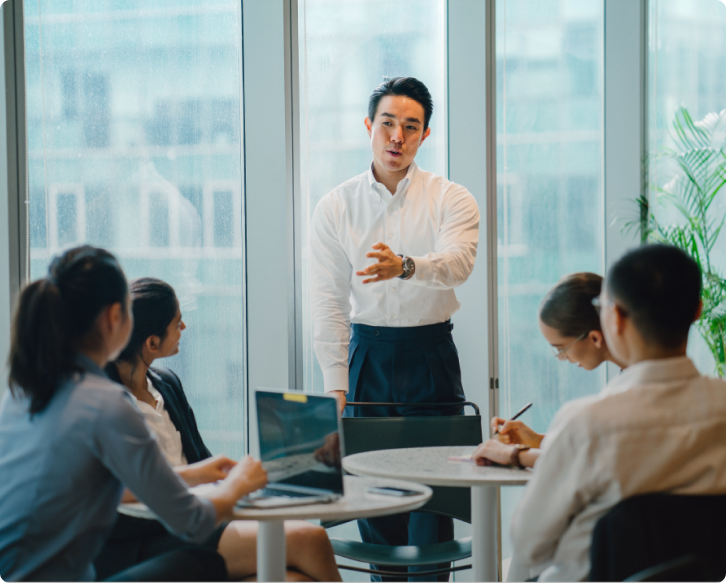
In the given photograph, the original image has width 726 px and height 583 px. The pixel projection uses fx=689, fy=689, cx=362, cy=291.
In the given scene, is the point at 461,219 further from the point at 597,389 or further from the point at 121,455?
the point at 121,455

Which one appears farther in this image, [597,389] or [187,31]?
[597,389]

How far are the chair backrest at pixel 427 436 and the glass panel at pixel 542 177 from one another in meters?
1.11

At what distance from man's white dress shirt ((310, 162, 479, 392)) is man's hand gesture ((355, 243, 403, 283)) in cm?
31

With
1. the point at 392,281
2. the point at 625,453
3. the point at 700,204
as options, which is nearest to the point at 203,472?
the point at 625,453

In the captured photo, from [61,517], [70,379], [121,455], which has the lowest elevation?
[61,517]

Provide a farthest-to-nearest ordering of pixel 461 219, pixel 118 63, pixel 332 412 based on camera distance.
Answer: pixel 118 63 < pixel 461 219 < pixel 332 412

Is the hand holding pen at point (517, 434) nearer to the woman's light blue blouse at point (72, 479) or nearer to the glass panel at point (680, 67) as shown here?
the woman's light blue blouse at point (72, 479)

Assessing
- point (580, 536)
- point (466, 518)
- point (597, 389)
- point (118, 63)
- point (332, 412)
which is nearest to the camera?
point (580, 536)

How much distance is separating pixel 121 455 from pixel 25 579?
0.32 metres

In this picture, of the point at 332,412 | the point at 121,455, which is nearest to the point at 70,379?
the point at 121,455

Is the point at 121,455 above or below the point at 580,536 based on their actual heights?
above

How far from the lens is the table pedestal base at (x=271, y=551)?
5.45 ft

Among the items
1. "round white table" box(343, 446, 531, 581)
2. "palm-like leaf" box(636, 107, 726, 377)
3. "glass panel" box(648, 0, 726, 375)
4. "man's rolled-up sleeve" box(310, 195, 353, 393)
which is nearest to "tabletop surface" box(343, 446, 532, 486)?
"round white table" box(343, 446, 531, 581)

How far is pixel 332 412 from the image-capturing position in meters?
1.46
